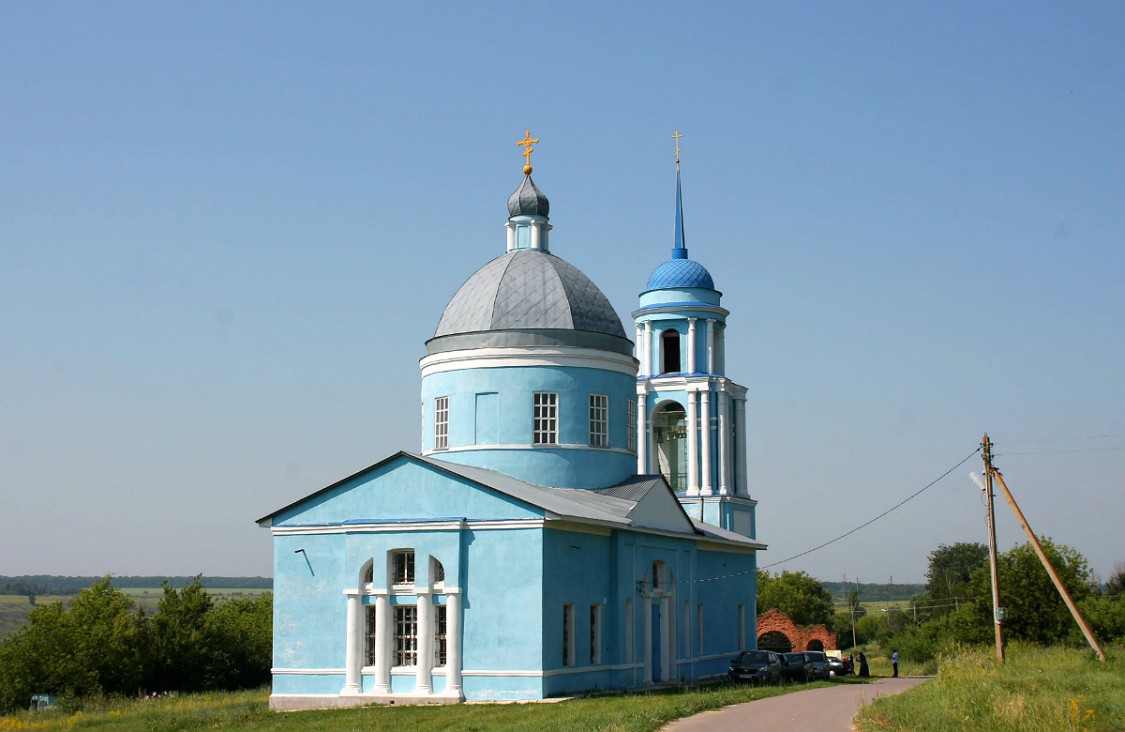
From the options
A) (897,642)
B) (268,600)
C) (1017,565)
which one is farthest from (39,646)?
(897,642)

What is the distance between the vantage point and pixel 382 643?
30984 mm

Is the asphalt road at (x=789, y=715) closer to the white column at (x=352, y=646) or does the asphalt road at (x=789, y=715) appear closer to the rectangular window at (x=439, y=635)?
the rectangular window at (x=439, y=635)

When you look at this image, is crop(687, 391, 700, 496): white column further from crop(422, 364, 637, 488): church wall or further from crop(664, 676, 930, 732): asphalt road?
crop(664, 676, 930, 732): asphalt road

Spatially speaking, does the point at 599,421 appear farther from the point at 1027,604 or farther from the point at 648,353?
the point at 1027,604

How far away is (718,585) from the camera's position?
1652 inches

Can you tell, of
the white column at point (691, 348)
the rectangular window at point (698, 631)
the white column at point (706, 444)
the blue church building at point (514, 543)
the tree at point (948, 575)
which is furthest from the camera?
the tree at point (948, 575)

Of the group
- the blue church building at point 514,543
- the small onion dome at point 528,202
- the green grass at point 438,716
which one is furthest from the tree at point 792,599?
the green grass at point 438,716

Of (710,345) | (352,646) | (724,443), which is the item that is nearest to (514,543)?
(352,646)

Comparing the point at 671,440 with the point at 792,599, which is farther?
the point at 792,599

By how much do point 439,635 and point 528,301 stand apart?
1039cm

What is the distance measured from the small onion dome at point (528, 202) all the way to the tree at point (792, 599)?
138 ft

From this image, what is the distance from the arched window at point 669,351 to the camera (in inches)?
2124

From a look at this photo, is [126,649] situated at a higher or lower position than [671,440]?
lower

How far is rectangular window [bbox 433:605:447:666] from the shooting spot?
1208 inches
